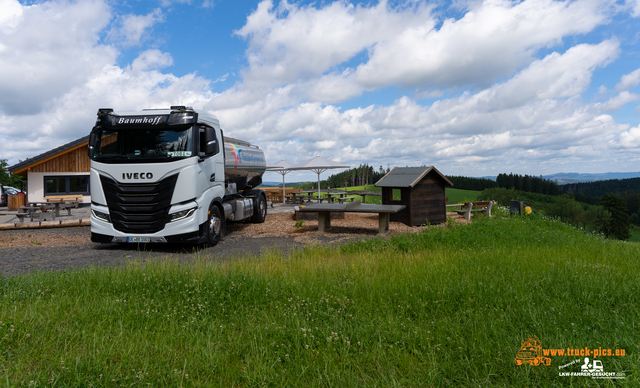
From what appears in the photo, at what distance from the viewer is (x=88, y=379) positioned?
2.62m

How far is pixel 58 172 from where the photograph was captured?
76.8 feet

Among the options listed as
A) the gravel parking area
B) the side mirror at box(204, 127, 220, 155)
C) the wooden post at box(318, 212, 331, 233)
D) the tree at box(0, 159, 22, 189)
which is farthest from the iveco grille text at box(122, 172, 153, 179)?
the tree at box(0, 159, 22, 189)

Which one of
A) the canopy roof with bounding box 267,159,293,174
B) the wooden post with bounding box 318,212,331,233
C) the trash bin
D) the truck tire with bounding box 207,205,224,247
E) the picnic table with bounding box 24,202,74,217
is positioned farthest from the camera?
the canopy roof with bounding box 267,159,293,174

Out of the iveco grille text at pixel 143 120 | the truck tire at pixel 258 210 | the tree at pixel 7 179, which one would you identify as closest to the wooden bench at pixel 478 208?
the truck tire at pixel 258 210

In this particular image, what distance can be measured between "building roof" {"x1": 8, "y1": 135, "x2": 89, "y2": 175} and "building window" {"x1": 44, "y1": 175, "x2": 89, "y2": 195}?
4.01 feet

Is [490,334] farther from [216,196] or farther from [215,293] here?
[216,196]

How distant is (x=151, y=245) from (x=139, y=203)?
76.5 inches

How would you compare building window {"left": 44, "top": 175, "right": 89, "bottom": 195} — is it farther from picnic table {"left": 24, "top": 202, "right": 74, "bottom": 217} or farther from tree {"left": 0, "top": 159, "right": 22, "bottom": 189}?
tree {"left": 0, "top": 159, "right": 22, "bottom": 189}

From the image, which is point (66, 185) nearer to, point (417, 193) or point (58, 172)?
point (58, 172)

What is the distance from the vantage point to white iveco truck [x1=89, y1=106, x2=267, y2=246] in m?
8.43

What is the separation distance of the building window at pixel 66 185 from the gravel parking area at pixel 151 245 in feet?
39.4

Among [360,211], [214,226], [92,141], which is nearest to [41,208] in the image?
[92,141]

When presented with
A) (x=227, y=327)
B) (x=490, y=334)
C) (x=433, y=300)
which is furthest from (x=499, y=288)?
(x=227, y=327)

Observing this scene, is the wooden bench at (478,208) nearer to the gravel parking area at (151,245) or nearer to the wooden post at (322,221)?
the gravel parking area at (151,245)
